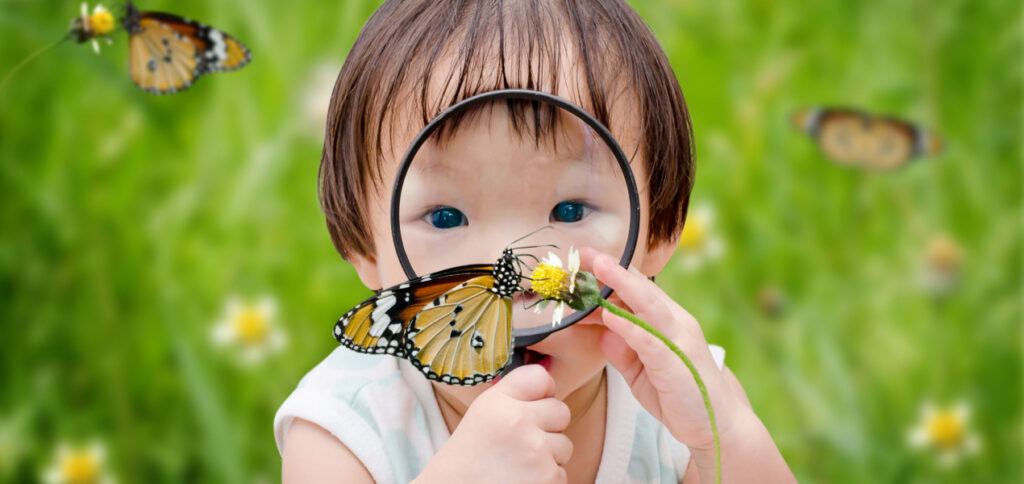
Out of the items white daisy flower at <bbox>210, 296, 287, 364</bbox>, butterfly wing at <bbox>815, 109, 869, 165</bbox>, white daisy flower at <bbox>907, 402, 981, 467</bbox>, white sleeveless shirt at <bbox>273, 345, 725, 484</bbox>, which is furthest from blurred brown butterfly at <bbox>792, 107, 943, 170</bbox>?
white daisy flower at <bbox>210, 296, 287, 364</bbox>

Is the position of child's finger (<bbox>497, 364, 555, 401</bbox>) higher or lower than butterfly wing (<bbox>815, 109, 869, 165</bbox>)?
lower

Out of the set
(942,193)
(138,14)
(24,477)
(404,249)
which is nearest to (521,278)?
(404,249)

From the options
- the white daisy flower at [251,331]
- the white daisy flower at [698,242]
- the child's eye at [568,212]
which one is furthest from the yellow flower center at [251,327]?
the child's eye at [568,212]

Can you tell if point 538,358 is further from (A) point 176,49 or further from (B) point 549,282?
(A) point 176,49

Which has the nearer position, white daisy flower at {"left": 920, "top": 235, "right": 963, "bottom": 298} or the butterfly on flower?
the butterfly on flower

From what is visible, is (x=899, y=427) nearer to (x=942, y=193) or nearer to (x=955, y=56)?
(x=942, y=193)

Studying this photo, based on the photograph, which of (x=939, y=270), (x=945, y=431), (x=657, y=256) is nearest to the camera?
(x=657, y=256)

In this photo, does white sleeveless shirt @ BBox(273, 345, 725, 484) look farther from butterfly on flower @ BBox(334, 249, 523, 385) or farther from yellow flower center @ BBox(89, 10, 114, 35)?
yellow flower center @ BBox(89, 10, 114, 35)

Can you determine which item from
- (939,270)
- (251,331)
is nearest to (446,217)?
(251,331)
